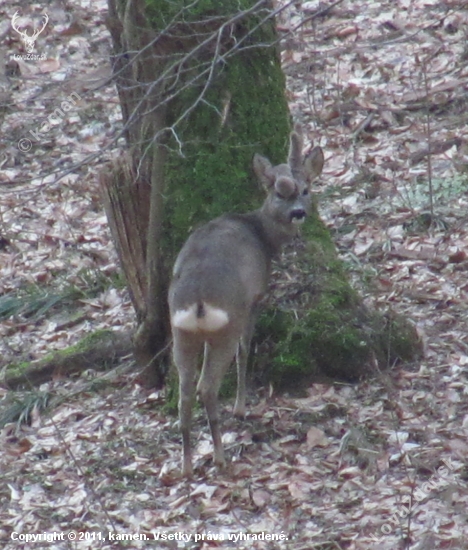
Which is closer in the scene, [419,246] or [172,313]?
[172,313]

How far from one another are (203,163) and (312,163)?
2.46 feet

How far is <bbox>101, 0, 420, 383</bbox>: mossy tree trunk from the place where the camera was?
6.45 meters

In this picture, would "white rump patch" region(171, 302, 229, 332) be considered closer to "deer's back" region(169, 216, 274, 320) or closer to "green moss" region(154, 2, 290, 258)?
"deer's back" region(169, 216, 274, 320)

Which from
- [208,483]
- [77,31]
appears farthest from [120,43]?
[77,31]

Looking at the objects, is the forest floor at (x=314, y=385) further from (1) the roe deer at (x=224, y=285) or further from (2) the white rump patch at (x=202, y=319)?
(2) the white rump patch at (x=202, y=319)

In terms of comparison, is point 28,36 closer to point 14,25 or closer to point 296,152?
point 14,25

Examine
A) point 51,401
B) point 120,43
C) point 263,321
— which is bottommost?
point 51,401

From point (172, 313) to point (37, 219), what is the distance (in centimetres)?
476

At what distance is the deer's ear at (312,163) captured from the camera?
6715 mm

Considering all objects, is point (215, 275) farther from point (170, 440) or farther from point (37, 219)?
point (37, 219)

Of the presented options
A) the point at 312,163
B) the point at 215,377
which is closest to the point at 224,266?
the point at 215,377

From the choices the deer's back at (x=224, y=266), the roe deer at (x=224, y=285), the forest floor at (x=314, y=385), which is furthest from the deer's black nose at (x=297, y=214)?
the forest floor at (x=314, y=385)

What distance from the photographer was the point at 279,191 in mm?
6406

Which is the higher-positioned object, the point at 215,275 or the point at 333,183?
the point at 215,275
